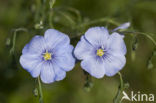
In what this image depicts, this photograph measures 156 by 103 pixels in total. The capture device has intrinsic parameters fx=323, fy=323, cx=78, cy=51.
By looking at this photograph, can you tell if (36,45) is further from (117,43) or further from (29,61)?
(117,43)

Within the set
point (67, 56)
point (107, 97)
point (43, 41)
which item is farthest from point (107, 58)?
point (107, 97)

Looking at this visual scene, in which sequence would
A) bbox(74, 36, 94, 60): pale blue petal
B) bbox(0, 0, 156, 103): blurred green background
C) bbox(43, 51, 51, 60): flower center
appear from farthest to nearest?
bbox(0, 0, 156, 103): blurred green background, bbox(43, 51, 51, 60): flower center, bbox(74, 36, 94, 60): pale blue petal

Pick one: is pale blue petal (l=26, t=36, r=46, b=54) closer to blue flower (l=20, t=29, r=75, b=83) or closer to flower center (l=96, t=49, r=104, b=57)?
blue flower (l=20, t=29, r=75, b=83)

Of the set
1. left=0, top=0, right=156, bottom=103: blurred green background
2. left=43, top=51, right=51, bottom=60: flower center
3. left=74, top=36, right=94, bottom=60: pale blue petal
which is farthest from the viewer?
left=0, top=0, right=156, bottom=103: blurred green background

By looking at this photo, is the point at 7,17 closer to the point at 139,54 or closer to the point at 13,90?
the point at 13,90

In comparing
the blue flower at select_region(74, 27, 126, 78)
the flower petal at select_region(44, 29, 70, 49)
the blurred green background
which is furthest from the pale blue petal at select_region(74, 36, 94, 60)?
the blurred green background

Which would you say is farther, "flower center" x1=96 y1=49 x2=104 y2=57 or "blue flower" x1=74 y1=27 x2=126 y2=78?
"flower center" x1=96 y1=49 x2=104 y2=57

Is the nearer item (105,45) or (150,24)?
(105,45)
